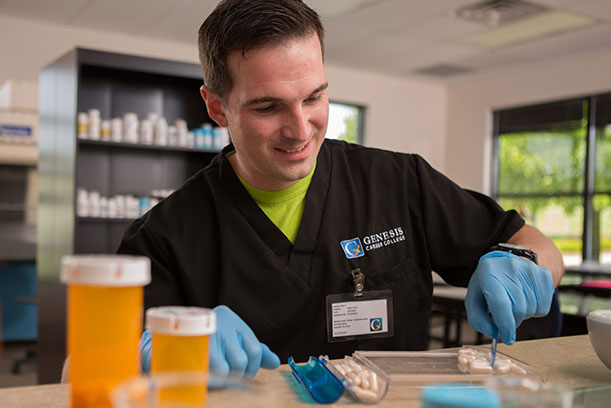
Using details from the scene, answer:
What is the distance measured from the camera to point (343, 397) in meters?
0.88

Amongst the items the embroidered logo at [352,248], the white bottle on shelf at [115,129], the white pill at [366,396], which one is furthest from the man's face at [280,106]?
the white bottle on shelf at [115,129]

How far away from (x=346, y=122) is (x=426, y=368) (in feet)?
22.0

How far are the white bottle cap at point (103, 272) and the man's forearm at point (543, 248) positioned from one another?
1.06 metres

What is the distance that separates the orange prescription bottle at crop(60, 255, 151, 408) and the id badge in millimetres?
795

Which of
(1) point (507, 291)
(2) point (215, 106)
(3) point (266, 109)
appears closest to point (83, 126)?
(2) point (215, 106)

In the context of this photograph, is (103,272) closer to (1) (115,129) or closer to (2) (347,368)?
(2) (347,368)

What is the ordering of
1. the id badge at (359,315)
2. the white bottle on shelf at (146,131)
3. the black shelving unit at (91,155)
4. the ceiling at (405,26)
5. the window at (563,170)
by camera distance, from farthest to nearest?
the window at (563,170) < the ceiling at (405,26) < the white bottle on shelf at (146,131) < the black shelving unit at (91,155) < the id badge at (359,315)

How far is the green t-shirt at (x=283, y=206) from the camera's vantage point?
4.73ft

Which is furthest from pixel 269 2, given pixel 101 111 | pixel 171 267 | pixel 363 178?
pixel 101 111

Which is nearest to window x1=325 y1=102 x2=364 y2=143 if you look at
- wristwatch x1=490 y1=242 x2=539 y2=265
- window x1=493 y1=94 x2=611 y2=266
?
window x1=493 y1=94 x2=611 y2=266

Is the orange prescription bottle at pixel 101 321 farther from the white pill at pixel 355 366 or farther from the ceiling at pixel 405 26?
the ceiling at pixel 405 26

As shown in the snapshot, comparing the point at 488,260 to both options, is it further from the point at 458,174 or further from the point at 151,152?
the point at 458,174

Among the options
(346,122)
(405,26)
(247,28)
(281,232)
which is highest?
(405,26)

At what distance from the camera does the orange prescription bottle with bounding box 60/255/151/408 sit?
0.56m
